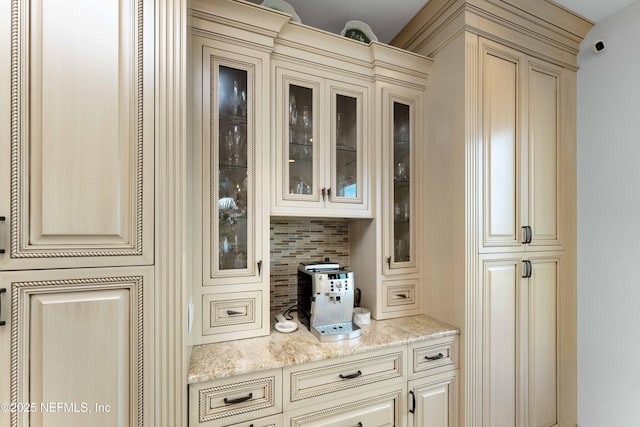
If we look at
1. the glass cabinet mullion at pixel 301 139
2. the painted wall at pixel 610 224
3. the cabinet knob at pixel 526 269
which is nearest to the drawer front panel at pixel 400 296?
the cabinet knob at pixel 526 269

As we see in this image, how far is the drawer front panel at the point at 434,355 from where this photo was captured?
152 cm

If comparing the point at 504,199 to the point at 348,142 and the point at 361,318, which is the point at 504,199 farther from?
the point at 361,318

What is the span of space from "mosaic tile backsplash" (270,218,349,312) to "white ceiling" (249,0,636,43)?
4.42ft

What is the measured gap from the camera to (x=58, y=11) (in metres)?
0.90

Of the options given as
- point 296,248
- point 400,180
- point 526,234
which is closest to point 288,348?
point 296,248

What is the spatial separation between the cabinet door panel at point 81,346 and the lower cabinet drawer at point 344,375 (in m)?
0.56

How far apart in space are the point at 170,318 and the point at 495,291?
171 cm

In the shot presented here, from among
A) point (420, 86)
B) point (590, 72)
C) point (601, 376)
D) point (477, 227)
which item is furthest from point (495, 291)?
point (590, 72)

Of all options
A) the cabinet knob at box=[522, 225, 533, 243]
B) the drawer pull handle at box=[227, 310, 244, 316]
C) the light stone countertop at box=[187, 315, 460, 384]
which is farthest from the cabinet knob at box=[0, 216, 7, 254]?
the cabinet knob at box=[522, 225, 533, 243]

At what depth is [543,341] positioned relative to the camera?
1.86 metres

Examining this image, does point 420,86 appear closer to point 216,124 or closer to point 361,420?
point 216,124

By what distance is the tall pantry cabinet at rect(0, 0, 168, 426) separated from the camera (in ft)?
2.80

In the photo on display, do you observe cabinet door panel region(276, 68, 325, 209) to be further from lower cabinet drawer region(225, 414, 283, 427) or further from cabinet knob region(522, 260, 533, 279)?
cabinet knob region(522, 260, 533, 279)

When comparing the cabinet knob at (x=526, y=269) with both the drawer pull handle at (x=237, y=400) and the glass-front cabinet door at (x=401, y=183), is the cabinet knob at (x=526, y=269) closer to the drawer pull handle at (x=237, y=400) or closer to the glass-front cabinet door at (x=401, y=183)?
the glass-front cabinet door at (x=401, y=183)
